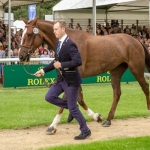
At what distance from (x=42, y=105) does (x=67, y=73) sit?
15.5ft

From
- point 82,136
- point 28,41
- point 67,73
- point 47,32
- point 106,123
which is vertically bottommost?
point 106,123

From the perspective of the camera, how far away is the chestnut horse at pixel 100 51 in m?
8.69

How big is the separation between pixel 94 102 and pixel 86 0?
15330 millimetres

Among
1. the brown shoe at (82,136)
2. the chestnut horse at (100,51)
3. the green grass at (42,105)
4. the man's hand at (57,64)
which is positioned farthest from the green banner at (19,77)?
the man's hand at (57,64)

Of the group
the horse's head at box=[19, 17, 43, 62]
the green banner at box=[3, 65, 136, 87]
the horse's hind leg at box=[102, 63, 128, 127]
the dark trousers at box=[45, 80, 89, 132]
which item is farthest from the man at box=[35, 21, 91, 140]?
the green banner at box=[3, 65, 136, 87]

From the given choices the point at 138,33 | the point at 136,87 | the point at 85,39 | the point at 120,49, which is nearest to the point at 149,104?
the point at 120,49

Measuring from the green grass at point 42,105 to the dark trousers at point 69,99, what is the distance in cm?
152

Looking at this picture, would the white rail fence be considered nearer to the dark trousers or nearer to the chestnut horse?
the chestnut horse

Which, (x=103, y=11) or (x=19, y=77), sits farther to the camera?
(x=103, y=11)

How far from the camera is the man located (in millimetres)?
7254

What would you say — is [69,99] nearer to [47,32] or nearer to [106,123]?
[106,123]

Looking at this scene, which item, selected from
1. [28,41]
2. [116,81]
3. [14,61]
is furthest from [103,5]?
[28,41]

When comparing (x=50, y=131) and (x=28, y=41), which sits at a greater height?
(x=28, y=41)

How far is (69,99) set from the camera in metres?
7.51
